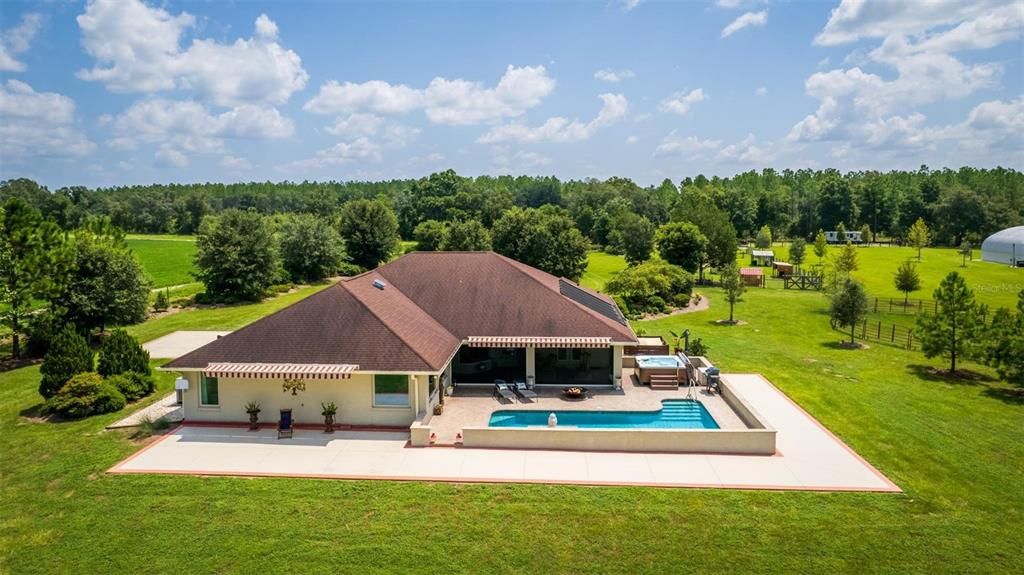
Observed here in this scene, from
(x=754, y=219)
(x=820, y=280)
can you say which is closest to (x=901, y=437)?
(x=820, y=280)

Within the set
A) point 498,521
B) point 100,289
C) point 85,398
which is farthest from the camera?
point 100,289

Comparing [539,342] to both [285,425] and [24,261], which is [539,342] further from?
[24,261]

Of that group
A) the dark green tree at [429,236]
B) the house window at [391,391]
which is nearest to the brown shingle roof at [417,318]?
the house window at [391,391]

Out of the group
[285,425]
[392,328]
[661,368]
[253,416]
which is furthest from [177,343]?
[661,368]

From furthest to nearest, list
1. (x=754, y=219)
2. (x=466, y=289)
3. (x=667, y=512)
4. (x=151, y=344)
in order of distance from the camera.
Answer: (x=754, y=219) < (x=151, y=344) < (x=466, y=289) < (x=667, y=512)

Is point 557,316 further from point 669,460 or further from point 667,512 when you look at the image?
point 667,512

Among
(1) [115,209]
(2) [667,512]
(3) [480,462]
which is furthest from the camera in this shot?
(1) [115,209]
